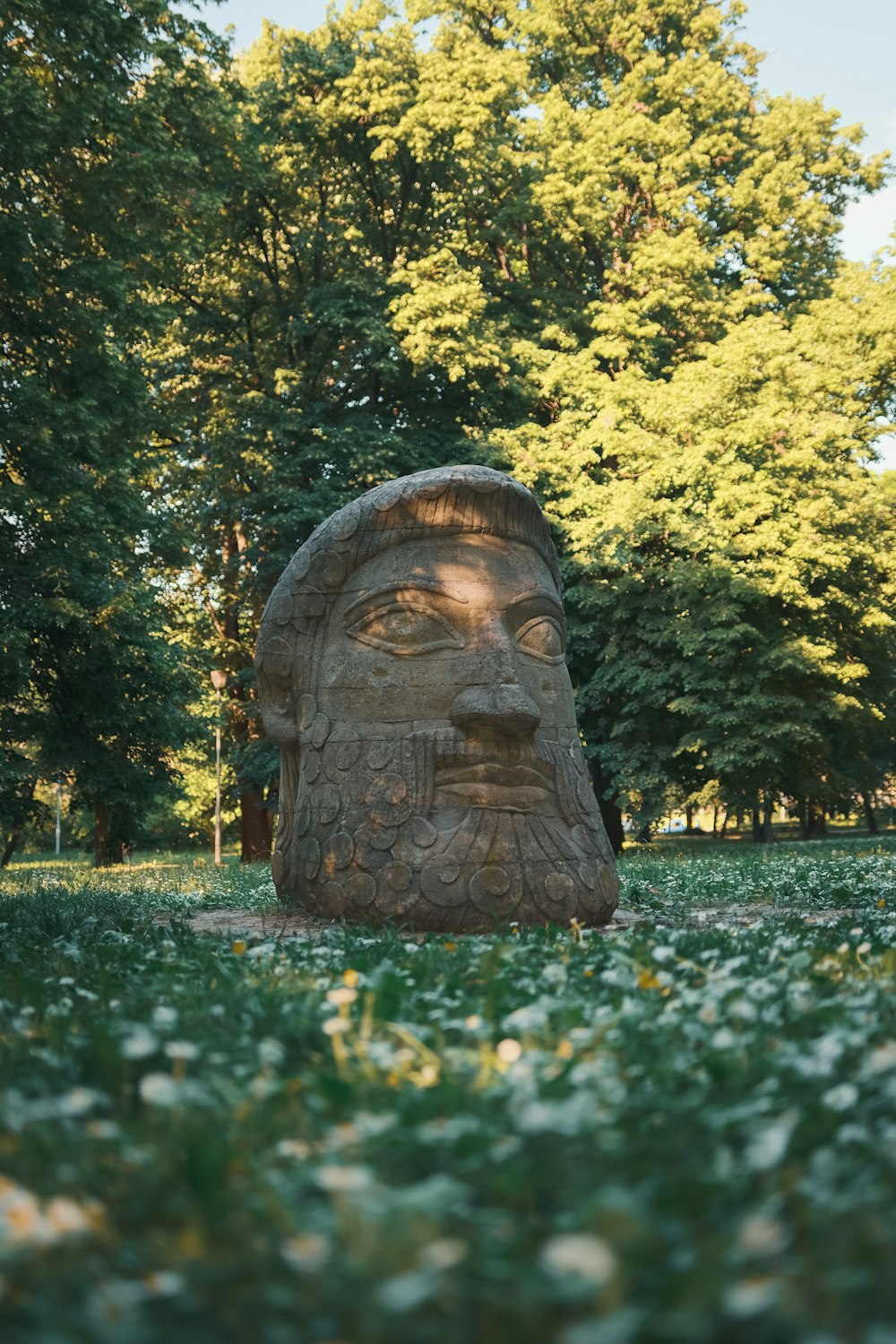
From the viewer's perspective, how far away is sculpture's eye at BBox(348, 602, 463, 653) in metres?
8.06

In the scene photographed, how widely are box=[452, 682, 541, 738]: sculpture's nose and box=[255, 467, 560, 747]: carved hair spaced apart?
4.39ft

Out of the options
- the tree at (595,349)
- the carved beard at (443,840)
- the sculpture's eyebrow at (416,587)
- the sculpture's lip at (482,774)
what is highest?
the tree at (595,349)

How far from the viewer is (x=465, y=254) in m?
24.4

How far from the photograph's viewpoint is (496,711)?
759 centimetres

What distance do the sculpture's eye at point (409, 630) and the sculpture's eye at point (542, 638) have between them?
0.62 m

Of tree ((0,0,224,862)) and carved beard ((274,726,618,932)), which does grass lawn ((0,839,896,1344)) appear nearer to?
carved beard ((274,726,618,932))

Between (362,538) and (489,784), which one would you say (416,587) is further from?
(489,784)

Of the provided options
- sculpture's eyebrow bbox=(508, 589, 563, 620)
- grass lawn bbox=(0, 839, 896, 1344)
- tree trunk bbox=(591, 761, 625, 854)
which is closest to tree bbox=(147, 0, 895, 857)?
tree trunk bbox=(591, 761, 625, 854)

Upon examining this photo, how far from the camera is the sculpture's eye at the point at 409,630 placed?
8062 mm

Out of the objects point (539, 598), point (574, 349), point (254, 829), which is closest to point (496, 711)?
point (539, 598)

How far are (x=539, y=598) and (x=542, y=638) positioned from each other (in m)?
0.31

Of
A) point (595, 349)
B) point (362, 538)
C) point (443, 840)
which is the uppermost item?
point (595, 349)

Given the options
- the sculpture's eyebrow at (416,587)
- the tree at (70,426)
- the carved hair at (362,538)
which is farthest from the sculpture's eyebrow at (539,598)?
the tree at (70,426)

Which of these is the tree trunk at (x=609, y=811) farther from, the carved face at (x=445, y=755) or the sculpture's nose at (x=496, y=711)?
the sculpture's nose at (x=496, y=711)
